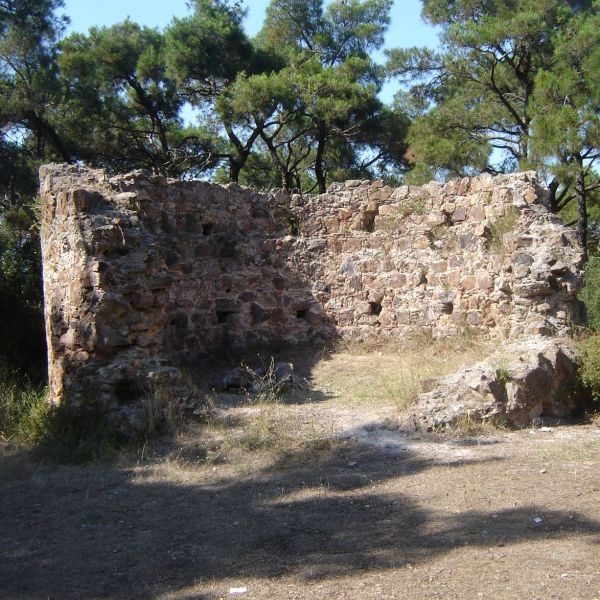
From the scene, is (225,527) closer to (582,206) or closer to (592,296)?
(592,296)

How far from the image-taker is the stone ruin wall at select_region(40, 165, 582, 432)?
7277mm

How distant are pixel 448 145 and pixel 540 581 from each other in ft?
42.1

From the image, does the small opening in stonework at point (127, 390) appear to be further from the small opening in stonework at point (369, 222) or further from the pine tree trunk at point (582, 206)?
the pine tree trunk at point (582, 206)

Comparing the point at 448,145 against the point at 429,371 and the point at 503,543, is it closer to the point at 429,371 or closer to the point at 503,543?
the point at 429,371

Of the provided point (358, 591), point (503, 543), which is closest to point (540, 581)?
point (503, 543)

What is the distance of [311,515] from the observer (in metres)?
4.82

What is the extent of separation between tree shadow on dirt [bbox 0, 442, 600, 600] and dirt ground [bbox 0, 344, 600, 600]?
0.04ft

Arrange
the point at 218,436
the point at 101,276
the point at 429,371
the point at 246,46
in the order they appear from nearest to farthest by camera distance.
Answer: the point at 218,436 → the point at 101,276 → the point at 429,371 → the point at 246,46

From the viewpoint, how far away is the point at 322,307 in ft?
34.9

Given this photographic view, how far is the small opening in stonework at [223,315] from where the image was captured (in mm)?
10383

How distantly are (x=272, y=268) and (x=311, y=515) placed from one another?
6.15 meters

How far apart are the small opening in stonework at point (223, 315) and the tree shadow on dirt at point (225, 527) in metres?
4.56

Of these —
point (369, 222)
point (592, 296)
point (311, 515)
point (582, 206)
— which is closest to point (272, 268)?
point (369, 222)

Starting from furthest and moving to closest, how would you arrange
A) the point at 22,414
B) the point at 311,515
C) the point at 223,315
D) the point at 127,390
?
the point at 223,315
the point at 22,414
the point at 127,390
the point at 311,515
